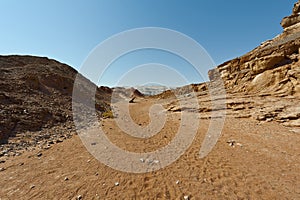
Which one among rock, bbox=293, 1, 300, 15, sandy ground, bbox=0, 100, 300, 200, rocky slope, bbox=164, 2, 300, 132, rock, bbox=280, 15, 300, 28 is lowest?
sandy ground, bbox=0, 100, 300, 200

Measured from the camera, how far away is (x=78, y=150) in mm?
6801

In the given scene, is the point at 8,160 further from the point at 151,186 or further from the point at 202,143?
the point at 202,143

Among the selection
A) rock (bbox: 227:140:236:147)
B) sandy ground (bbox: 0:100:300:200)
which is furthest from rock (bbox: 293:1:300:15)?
rock (bbox: 227:140:236:147)

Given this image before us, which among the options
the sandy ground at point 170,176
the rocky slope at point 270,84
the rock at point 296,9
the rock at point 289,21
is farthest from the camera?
the rock at point 296,9

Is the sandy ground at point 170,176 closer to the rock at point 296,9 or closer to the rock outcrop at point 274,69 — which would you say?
the rock outcrop at point 274,69

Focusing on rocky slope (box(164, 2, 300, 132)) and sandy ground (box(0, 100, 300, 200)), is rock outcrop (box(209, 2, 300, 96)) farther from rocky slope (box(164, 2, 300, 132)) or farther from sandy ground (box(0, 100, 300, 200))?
sandy ground (box(0, 100, 300, 200))

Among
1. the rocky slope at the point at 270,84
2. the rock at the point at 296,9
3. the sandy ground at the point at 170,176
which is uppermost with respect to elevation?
the rock at the point at 296,9

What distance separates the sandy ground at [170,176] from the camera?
3961mm

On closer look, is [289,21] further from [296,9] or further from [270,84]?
[270,84]

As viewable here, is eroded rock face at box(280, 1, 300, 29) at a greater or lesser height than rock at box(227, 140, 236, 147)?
greater

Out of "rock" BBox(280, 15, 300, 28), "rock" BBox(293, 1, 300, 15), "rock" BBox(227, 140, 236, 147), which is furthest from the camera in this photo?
"rock" BBox(293, 1, 300, 15)

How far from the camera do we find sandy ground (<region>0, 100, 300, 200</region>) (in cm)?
396

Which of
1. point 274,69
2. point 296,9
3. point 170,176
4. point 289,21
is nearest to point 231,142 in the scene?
point 170,176

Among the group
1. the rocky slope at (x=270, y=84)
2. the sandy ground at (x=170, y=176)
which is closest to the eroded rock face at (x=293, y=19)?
the rocky slope at (x=270, y=84)
